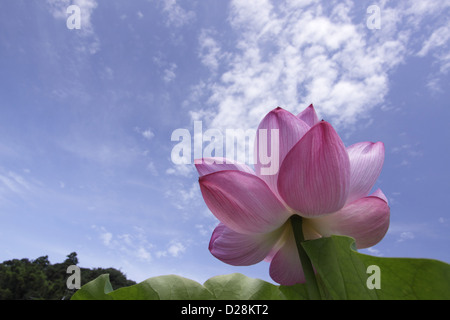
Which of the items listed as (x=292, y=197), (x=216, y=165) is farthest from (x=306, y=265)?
(x=216, y=165)

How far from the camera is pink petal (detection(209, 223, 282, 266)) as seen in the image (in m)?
0.56

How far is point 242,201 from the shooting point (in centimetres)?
47

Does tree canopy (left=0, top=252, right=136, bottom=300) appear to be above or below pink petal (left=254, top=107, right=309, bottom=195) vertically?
below

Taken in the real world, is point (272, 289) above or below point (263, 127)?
below

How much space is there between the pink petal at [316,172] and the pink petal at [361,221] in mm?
68

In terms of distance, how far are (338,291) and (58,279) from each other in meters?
24.2

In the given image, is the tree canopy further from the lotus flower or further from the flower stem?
the flower stem

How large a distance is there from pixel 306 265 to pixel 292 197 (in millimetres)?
94

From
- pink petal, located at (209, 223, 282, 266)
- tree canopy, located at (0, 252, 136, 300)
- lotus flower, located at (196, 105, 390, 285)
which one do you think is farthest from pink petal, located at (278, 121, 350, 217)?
tree canopy, located at (0, 252, 136, 300)

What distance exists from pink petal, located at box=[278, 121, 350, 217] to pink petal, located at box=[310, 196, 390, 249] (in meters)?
0.07
